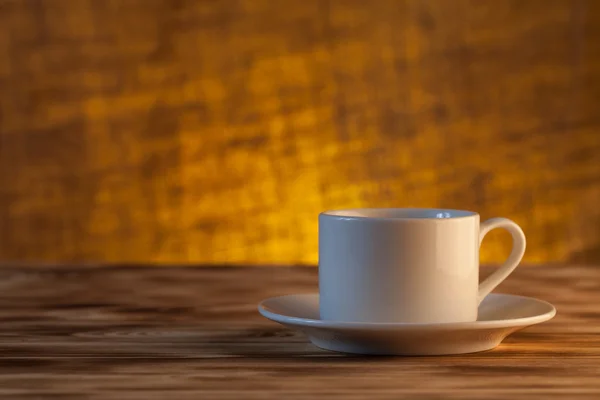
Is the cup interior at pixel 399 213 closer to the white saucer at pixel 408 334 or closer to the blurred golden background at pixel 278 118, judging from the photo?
the white saucer at pixel 408 334

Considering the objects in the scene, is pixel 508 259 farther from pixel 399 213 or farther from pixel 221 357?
pixel 221 357

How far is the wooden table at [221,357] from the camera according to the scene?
0.42m

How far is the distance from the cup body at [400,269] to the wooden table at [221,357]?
31 millimetres

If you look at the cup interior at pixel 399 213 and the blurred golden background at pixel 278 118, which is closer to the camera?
the cup interior at pixel 399 213

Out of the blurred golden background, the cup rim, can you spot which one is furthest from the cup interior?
the blurred golden background

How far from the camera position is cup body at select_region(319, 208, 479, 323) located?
1.65 ft

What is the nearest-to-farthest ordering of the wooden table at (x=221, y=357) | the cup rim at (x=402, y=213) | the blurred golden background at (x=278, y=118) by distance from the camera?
the wooden table at (x=221, y=357)
the cup rim at (x=402, y=213)
the blurred golden background at (x=278, y=118)

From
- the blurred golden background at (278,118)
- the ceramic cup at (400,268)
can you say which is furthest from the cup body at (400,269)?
the blurred golden background at (278,118)

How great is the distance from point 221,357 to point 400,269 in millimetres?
111

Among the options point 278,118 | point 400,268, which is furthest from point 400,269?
point 278,118

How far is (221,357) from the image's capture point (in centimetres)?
49

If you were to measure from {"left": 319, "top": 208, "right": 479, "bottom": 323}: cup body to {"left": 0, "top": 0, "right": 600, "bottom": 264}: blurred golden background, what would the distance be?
2.03 m

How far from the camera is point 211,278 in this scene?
884 millimetres

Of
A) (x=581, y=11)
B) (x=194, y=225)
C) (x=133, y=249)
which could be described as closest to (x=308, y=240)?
(x=194, y=225)
